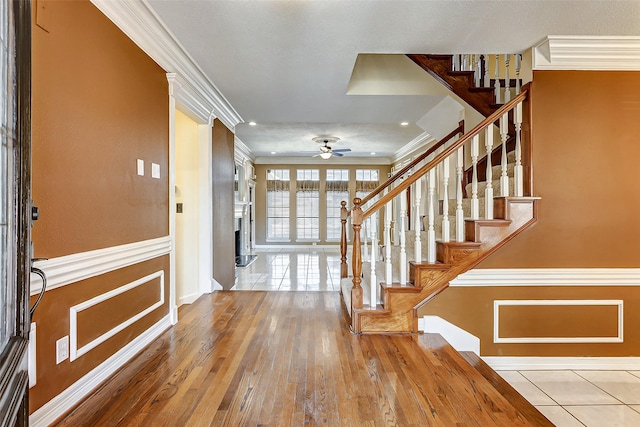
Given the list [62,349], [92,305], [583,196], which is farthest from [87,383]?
[583,196]

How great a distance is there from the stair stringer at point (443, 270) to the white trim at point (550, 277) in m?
0.17

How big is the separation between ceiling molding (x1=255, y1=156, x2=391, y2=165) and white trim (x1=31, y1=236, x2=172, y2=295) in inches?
299

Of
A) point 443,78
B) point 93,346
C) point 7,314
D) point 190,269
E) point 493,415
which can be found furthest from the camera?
point 190,269

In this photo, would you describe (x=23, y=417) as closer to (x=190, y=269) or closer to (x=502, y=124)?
(x=190, y=269)

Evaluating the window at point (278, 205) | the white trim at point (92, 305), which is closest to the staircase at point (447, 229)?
the white trim at point (92, 305)

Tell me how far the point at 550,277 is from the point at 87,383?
11.9ft

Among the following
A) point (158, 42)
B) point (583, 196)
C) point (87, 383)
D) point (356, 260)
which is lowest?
point (87, 383)

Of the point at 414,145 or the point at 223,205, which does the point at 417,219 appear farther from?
the point at 414,145

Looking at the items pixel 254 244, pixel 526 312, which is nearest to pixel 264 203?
pixel 254 244

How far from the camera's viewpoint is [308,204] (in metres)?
10.5

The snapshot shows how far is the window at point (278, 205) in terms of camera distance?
34.2 feet

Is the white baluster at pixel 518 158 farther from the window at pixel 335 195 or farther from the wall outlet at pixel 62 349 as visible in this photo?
the window at pixel 335 195

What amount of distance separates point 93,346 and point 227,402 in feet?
2.97

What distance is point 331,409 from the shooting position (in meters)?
1.81
